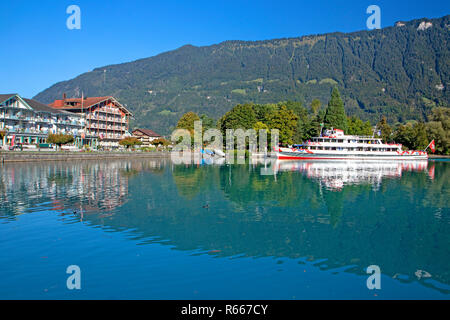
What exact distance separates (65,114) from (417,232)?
81.3 metres

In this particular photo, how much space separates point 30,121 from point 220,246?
72137mm

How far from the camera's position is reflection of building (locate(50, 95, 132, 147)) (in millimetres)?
89562

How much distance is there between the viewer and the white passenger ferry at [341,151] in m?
81.9

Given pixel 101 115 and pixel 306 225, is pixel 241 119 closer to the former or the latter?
pixel 101 115

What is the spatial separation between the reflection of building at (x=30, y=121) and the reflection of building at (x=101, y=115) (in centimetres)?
366

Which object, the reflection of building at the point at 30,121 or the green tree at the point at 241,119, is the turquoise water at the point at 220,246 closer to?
the reflection of building at the point at 30,121

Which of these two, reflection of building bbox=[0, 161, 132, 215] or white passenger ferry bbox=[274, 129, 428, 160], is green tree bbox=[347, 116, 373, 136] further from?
reflection of building bbox=[0, 161, 132, 215]

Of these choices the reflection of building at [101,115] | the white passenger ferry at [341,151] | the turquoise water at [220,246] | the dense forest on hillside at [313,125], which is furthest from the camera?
the dense forest on hillside at [313,125]

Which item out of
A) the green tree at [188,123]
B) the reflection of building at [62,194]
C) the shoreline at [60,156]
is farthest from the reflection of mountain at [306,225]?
the green tree at [188,123]

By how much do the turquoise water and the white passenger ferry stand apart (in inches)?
2260

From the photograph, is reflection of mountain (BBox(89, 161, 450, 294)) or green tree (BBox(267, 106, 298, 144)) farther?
green tree (BBox(267, 106, 298, 144))

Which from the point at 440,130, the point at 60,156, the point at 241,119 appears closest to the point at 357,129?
the point at 440,130

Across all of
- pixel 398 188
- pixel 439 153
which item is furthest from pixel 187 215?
pixel 439 153

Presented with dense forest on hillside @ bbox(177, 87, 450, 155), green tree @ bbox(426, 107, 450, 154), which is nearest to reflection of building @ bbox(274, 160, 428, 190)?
dense forest on hillside @ bbox(177, 87, 450, 155)
